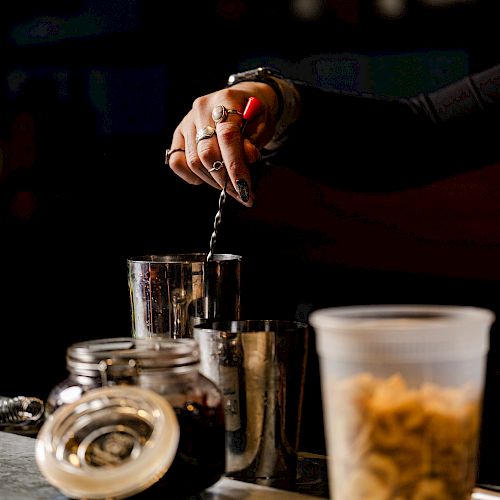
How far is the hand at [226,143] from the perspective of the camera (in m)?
1.17

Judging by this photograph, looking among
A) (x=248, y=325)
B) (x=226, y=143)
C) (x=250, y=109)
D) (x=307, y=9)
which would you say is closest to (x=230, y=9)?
(x=307, y=9)

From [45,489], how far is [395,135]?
1370mm

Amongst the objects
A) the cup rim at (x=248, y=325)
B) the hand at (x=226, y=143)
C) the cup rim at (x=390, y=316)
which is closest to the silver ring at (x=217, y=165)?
the hand at (x=226, y=143)

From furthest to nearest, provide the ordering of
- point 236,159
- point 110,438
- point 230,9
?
point 230,9, point 236,159, point 110,438

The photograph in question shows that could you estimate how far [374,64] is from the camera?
1899 mm

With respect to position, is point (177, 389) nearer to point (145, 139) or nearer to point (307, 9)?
point (307, 9)

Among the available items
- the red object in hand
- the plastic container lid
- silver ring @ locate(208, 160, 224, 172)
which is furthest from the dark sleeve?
the plastic container lid

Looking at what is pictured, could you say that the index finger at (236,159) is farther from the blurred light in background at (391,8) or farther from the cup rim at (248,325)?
the blurred light in background at (391,8)

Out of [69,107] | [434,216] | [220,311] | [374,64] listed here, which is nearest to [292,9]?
[374,64]

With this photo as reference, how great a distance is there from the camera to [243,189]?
3.82 feet

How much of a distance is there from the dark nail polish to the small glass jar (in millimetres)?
396

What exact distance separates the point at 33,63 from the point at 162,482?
2178 millimetres

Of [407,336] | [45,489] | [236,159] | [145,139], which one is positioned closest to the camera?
[407,336]

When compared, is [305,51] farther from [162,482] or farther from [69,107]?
[162,482]
